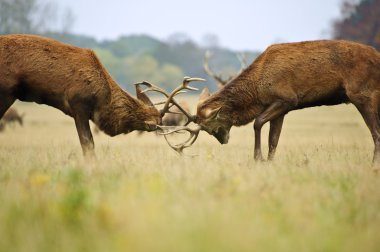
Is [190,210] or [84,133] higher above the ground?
[84,133]

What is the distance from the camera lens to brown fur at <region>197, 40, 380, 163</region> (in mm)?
9398

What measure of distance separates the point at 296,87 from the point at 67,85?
3672 mm

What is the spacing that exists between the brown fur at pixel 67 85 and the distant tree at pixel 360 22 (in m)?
41.6

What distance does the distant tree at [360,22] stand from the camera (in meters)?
50.4

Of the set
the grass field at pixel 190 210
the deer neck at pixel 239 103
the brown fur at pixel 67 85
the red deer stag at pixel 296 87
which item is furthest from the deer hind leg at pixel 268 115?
the grass field at pixel 190 210

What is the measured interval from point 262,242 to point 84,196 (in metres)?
1.57

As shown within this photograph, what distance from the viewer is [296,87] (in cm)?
966

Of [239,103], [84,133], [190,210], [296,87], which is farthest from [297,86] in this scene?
[190,210]

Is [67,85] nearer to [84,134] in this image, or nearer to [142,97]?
[84,134]

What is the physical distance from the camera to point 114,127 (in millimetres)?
9953

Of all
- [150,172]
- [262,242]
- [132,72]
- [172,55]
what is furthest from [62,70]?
[172,55]

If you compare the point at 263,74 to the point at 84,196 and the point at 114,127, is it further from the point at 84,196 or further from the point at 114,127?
the point at 84,196

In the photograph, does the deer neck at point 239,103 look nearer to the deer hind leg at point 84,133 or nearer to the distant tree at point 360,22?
the deer hind leg at point 84,133

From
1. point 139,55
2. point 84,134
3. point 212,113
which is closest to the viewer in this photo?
point 84,134
